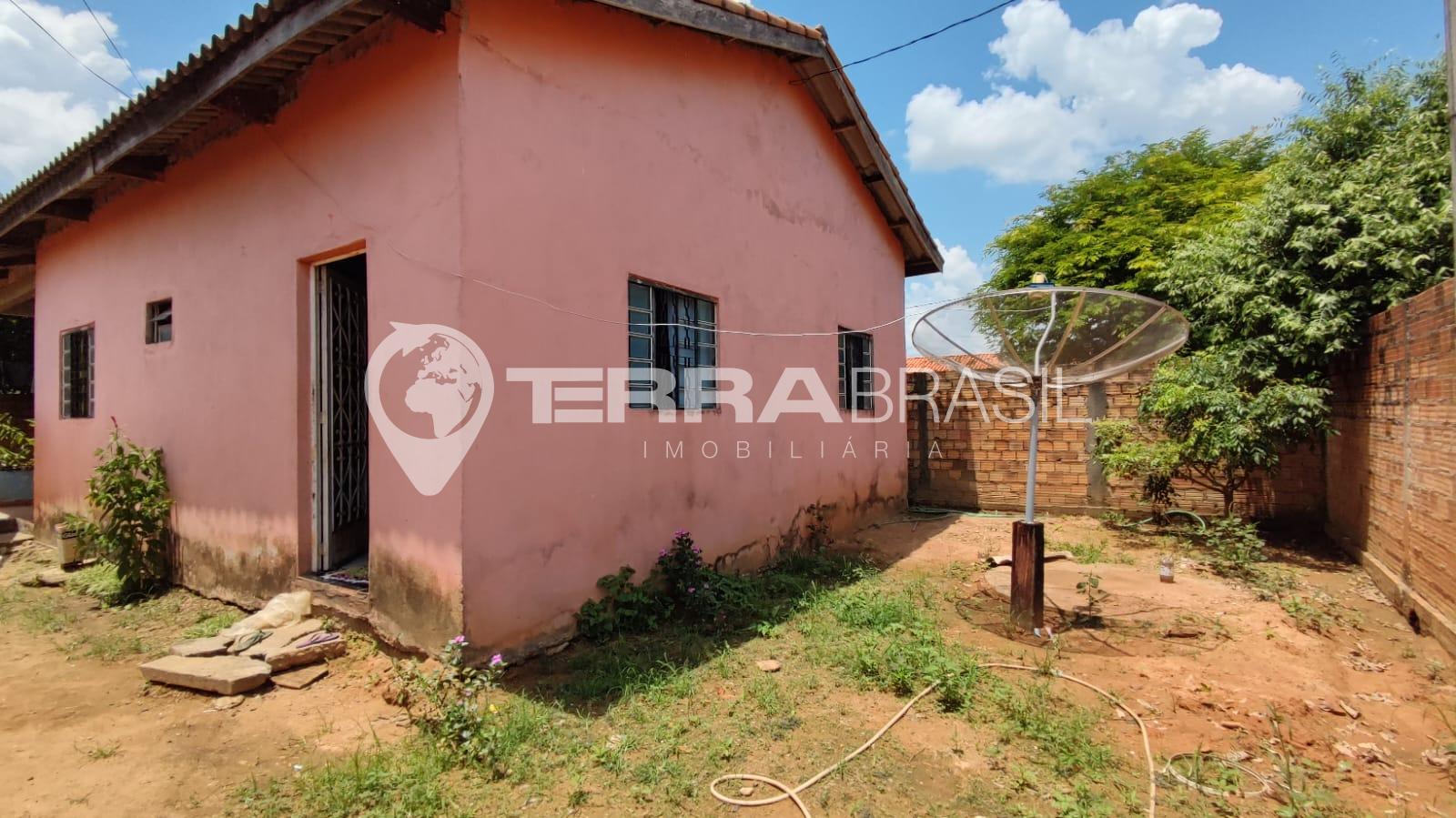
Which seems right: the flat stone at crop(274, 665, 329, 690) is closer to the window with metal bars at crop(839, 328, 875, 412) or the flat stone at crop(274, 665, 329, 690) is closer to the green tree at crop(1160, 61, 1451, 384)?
the window with metal bars at crop(839, 328, 875, 412)

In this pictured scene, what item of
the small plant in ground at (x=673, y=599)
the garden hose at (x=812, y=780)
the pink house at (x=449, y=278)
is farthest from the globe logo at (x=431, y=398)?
the garden hose at (x=812, y=780)

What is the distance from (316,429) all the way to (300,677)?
1.66 metres

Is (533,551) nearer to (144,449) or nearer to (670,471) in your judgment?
(670,471)

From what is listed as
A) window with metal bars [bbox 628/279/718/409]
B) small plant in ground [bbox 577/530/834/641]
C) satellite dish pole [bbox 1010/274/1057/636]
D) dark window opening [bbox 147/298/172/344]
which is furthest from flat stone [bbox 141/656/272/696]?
satellite dish pole [bbox 1010/274/1057/636]

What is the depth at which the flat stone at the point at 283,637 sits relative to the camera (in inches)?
155

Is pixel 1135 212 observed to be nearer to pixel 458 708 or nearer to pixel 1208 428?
pixel 1208 428

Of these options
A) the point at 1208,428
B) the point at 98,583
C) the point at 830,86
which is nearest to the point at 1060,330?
the point at 1208,428

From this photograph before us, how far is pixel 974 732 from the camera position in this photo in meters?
3.21

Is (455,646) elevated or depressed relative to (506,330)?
depressed

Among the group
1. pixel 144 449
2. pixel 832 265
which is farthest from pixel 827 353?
pixel 144 449

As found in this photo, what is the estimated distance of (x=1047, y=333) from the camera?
4.73 meters

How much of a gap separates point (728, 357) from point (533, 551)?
2555 millimetres

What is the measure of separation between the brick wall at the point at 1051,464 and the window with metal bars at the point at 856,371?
4.77 feet

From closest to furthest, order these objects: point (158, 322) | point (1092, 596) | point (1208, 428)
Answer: point (1092, 596) → point (158, 322) → point (1208, 428)
